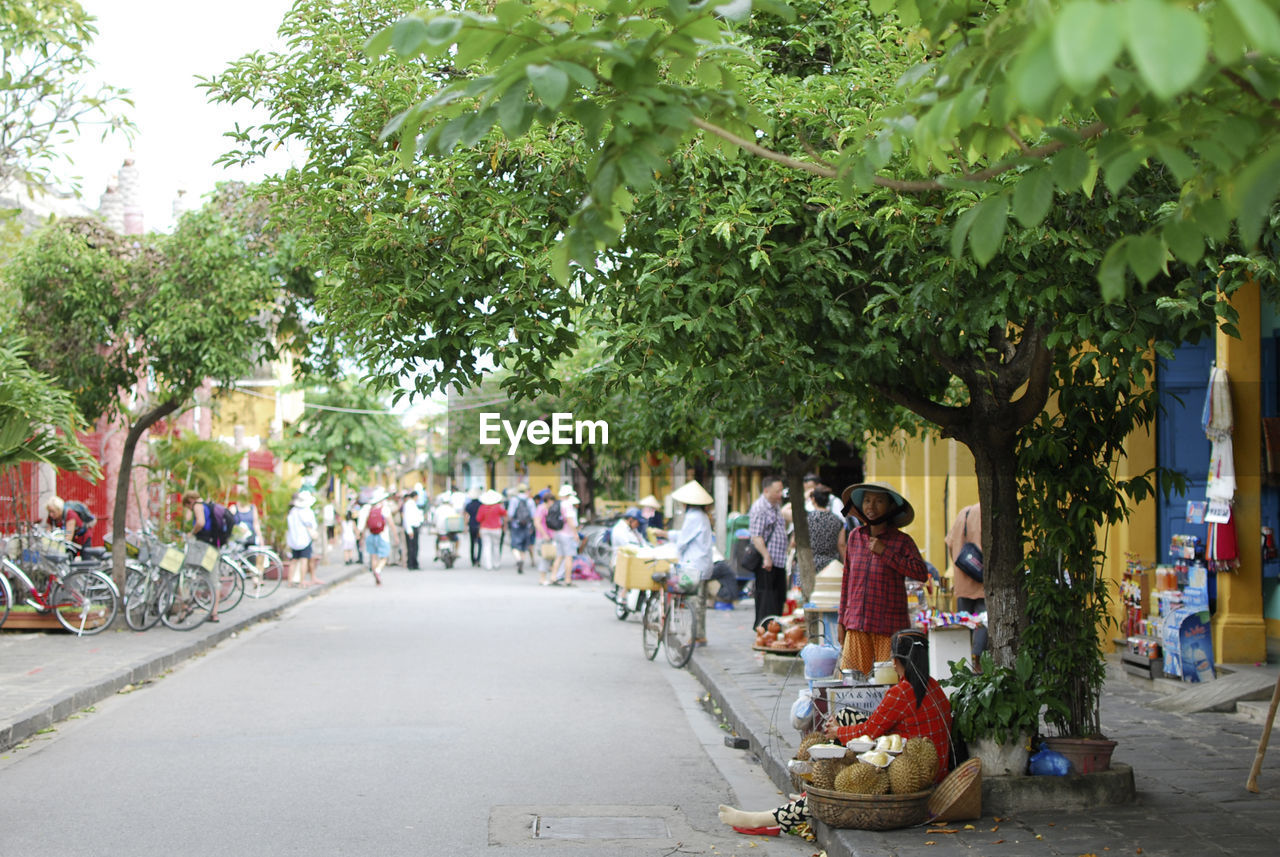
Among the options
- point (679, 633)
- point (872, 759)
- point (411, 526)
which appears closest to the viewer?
point (872, 759)

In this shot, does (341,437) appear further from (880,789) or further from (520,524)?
(880,789)

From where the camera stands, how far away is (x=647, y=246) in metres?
7.09

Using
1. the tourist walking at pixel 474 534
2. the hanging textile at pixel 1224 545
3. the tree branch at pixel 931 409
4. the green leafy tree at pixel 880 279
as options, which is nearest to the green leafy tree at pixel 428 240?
the green leafy tree at pixel 880 279

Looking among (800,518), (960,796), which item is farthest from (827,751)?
(800,518)

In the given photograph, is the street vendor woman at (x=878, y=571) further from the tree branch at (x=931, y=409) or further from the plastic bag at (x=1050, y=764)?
the plastic bag at (x=1050, y=764)

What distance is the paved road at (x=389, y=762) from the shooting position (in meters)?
7.06

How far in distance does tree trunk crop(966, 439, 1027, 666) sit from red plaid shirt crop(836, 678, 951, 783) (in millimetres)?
810

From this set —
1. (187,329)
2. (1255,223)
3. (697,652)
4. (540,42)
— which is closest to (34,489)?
(187,329)

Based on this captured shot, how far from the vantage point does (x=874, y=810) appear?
657 cm

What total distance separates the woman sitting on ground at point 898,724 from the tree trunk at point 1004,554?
0.56 m

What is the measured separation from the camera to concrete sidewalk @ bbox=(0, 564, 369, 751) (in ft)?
34.7

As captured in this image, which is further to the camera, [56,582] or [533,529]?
[533,529]

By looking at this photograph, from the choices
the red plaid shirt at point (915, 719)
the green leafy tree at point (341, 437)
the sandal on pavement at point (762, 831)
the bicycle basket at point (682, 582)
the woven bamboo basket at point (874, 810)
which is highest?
the green leafy tree at point (341, 437)

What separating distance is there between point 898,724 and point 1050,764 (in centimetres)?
86
